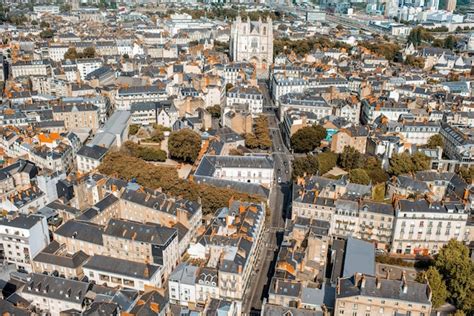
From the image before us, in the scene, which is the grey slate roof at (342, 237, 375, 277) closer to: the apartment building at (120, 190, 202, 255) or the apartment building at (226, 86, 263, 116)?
the apartment building at (120, 190, 202, 255)

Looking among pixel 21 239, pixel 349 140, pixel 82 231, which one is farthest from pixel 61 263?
pixel 349 140

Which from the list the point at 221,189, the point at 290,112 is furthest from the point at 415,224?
the point at 290,112

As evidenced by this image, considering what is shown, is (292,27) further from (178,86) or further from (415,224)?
(415,224)

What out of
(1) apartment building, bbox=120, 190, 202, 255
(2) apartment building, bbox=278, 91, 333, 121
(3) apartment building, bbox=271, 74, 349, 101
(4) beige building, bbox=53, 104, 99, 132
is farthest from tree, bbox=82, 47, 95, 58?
(1) apartment building, bbox=120, 190, 202, 255

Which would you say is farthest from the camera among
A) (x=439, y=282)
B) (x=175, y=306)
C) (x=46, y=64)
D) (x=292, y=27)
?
(x=292, y=27)

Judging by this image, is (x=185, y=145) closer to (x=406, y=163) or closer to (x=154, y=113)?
(x=154, y=113)

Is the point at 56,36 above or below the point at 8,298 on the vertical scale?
above

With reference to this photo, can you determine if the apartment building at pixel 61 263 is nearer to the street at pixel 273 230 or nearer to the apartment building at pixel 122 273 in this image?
the apartment building at pixel 122 273
